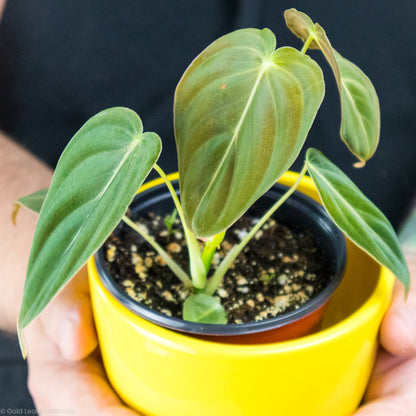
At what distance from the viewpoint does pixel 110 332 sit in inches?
16.8

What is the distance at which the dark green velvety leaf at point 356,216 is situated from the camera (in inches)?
14.4

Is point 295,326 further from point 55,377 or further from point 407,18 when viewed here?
point 407,18

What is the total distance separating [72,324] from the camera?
1.65 feet

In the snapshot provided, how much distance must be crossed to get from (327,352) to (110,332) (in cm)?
18

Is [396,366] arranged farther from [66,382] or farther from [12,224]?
[12,224]

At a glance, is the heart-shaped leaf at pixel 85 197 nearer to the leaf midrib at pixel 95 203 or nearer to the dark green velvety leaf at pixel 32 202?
the leaf midrib at pixel 95 203

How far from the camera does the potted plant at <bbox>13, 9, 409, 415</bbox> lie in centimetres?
31

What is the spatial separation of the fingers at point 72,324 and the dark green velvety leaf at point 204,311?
0.15 metres

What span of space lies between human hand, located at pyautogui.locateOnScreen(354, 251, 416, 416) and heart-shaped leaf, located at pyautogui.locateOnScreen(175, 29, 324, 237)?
227 mm

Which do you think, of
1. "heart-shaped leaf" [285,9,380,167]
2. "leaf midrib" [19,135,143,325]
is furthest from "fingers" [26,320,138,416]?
"heart-shaped leaf" [285,9,380,167]

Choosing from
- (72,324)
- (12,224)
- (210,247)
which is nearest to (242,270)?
(210,247)

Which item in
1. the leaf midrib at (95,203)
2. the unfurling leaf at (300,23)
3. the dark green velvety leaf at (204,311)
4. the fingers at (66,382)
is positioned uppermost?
the unfurling leaf at (300,23)

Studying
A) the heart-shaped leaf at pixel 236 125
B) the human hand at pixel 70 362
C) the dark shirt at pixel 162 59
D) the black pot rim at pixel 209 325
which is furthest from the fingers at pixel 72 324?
the dark shirt at pixel 162 59

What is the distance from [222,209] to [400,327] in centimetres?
24
